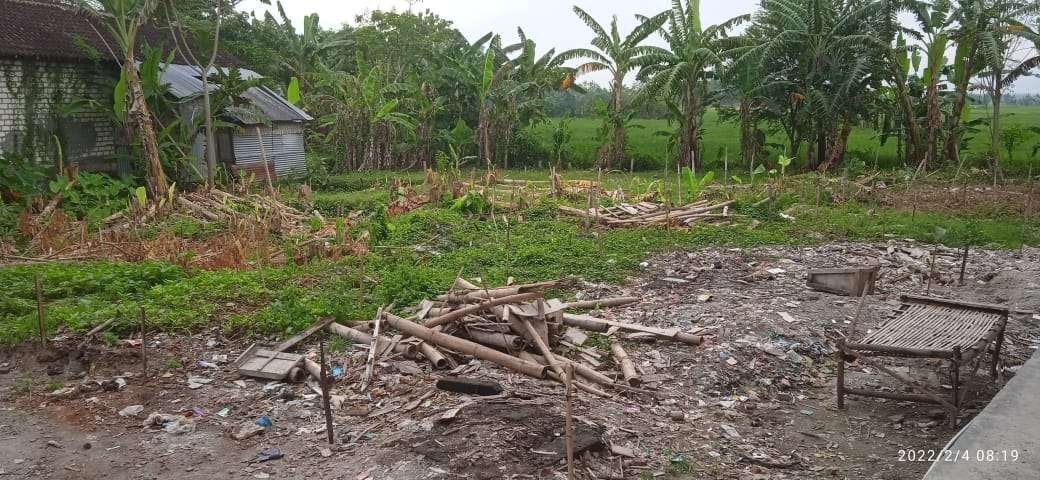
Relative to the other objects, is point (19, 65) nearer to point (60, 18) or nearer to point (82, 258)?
point (60, 18)

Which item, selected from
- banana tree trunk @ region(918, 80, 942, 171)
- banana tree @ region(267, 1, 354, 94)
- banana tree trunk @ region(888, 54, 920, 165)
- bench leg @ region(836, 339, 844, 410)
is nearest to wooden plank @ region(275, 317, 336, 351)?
bench leg @ region(836, 339, 844, 410)


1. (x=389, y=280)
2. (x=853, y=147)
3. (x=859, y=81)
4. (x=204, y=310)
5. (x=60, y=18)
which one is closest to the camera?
(x=204, y=310)

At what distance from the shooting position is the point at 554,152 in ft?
73.5

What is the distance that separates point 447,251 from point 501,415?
208 inches

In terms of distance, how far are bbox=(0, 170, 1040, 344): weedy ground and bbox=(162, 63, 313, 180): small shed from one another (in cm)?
328

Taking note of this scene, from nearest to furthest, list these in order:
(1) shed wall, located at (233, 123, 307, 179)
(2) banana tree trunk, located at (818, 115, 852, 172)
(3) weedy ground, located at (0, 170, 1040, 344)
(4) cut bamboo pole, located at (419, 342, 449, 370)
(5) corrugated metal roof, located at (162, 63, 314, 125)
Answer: (4) cut bamboo pole, located at (419, 342, 449, 370) < (3) weedy ground, located at (0, 170, 1040, 344) < (5) corrugated metal roof, located at (162, 63, 314, 125) < (1) shed wall, located at (233, 123, 307, 179) < (2) banana tree trunk, located at (818, 115, 852, 172)

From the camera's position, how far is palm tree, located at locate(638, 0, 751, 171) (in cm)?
1867

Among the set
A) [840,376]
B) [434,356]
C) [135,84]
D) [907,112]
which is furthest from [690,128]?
[434,356]

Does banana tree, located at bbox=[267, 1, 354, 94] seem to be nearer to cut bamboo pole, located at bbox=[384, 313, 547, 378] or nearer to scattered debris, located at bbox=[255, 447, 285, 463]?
cut bamboo pole, located at bbox=[384, 313, 547, 378]

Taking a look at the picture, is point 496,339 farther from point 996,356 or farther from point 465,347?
point 996,356

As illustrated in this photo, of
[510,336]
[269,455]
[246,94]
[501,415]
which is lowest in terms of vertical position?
[269,455]

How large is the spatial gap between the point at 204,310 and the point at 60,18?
12.6 m

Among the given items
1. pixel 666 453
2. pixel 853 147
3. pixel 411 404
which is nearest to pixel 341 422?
pixel 411 404

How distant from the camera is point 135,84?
1291 cm
